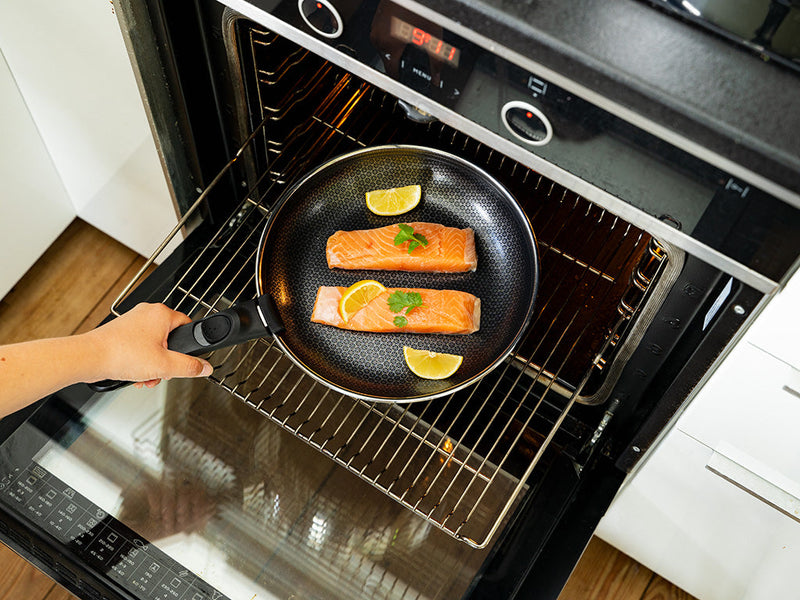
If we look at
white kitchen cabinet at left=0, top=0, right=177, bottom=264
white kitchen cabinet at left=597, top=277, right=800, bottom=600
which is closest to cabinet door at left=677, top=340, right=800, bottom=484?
white kitchen cabinet at left=597, top=277, right=800, bottom=600

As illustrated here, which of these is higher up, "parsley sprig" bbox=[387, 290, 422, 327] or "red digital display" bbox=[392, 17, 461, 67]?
"red digital display" bbox=[392, 17, 461, 67]

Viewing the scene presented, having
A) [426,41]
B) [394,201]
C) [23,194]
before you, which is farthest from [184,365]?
[23,194]

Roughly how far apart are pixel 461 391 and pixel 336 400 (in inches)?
7.4

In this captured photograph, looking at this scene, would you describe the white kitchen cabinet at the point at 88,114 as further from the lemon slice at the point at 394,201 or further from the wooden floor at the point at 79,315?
the lemon slice at the point at 394,201

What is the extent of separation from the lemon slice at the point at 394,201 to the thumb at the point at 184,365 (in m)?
0.34

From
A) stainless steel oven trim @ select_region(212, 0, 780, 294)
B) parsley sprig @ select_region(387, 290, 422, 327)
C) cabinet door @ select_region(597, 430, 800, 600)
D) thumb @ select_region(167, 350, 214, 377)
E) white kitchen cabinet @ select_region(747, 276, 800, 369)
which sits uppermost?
Result: stainless steel oven trim @ select_region(212, 0, 780, 294)

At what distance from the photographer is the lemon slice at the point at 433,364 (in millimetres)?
1097

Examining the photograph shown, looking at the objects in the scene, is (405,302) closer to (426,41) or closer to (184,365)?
(184,365)

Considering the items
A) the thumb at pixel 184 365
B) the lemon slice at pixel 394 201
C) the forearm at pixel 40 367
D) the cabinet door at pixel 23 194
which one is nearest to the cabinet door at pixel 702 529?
the lemon slice at pixel 394 201

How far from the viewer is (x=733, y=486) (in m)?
1.06

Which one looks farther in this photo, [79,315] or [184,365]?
[79,315]

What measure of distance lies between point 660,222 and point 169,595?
0.78 meters

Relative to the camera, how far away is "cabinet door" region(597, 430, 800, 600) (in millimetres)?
1073

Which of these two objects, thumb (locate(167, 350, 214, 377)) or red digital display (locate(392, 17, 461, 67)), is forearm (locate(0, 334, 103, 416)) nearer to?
thumb (locate(167, 350, 214, 377))
